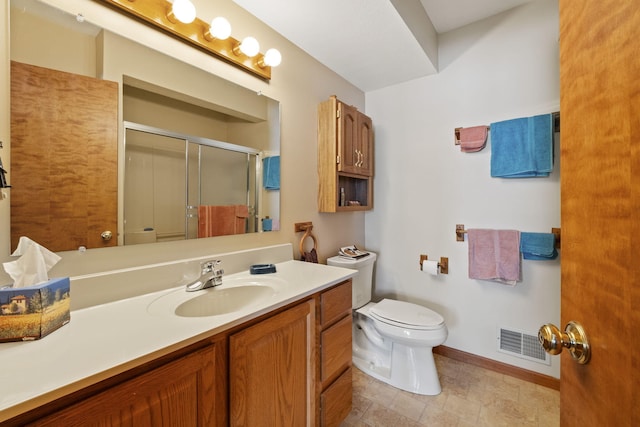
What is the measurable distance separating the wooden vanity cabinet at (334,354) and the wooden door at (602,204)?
0.84 metres

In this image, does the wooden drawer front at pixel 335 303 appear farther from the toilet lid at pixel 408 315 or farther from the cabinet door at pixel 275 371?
the toilet lid at pixel 408 315

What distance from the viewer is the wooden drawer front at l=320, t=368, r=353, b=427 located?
1.25 metres

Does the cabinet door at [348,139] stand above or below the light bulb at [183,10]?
below

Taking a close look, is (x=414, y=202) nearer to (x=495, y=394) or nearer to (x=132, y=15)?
(x=495, y=394)

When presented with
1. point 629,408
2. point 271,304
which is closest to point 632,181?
point 629,408

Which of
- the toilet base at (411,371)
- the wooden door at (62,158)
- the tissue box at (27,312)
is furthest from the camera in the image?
the toilet base at (411,371)

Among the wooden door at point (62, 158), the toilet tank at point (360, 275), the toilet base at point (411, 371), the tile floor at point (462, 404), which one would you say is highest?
the wooden door at point (62, 158)

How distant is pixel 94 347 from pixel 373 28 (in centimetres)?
192

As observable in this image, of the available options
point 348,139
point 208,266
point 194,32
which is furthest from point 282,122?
point 208,266

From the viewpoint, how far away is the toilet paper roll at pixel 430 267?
6.76 ft

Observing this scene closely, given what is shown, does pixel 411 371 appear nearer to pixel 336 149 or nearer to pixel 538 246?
pixel 538 246

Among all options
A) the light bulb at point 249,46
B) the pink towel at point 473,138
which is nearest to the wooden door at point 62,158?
the light bulb at point 249,46

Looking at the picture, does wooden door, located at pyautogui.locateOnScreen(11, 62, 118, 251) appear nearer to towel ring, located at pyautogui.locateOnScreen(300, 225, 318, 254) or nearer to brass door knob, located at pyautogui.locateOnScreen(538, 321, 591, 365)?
towel ring, located at pyautogui.locateOnScreen(300, 225, 318, 254)

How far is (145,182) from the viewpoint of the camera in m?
1.12
